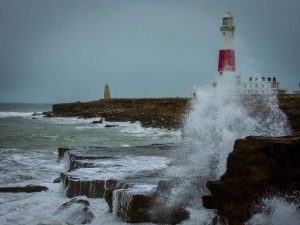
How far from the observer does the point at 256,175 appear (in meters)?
6.57

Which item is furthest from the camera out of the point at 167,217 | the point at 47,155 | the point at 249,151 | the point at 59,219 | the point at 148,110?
the point at 148,110

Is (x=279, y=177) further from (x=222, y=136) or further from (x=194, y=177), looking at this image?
(x=222, y=136)

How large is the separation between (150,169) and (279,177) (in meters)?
3.98

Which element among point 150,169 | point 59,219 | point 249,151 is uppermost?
point 249,151

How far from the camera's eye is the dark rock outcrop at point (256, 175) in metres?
6.61

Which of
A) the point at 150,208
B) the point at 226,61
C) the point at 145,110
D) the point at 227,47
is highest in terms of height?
the point at 227,47

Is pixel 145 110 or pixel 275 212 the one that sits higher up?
pixel 145 110

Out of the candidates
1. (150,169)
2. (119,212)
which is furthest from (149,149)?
(119,212)

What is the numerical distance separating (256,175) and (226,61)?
1993cm

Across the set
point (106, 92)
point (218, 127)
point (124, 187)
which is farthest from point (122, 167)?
point (106, 92)

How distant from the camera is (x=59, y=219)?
783 cm

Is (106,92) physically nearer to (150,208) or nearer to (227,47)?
(227,47)

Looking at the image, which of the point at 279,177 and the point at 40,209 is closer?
the point at 279,177

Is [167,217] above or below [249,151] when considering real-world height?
below
